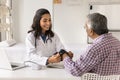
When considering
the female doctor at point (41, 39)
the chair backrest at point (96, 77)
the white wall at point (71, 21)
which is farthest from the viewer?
the white wall at point (71, 21)

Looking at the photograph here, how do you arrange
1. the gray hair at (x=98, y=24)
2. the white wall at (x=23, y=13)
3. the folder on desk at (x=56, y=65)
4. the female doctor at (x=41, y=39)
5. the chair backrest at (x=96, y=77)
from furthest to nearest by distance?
1. the white wall at (x=23, y=13)
2. the female doctor at (x=41, y=39)
3. the folder on desk at (x=56, y=65)
4. the gray hair at (x=98, y=24)
5. the chair backrest at (x=96, y=77)

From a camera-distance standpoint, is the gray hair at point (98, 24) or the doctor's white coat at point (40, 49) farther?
the doctor's white coat at point (40, 49)

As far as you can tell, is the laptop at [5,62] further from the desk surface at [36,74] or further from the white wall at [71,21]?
the white wall at [71,21]

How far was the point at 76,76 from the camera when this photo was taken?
168 centimetres

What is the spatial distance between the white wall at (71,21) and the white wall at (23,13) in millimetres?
236

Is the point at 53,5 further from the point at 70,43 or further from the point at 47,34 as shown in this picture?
the point at 47,34

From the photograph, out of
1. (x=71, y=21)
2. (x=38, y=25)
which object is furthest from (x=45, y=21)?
(x=71, y=21)

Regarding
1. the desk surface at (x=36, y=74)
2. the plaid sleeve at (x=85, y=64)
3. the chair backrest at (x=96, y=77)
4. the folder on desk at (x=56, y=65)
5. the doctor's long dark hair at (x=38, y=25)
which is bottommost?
the desk surface at (x=36, y=74)

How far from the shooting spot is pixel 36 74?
Result: 1784 millimetres

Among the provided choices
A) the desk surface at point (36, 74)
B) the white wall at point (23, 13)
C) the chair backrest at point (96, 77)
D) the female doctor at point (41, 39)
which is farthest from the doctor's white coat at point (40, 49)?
the white wall at point (23, 13)

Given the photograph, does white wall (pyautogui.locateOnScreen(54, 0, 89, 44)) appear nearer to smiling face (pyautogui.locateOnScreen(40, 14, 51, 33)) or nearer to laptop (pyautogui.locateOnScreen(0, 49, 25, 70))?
smiling face (pyautogui.locateOnScreen(40, 14, 51, 33))

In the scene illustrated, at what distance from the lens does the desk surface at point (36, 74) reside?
1.70m

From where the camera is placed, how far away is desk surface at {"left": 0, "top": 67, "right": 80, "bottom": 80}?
170 centimetres

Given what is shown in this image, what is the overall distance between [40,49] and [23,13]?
4.31ft
